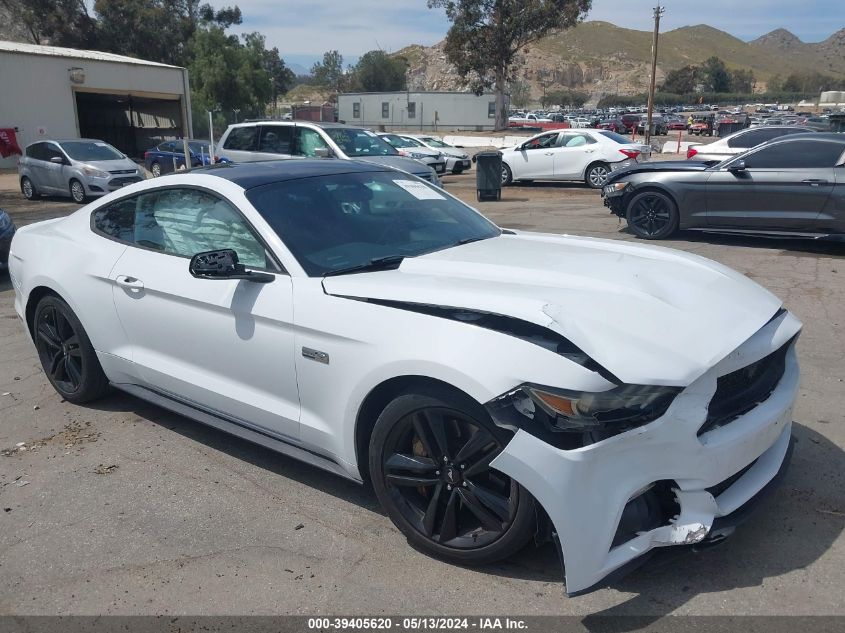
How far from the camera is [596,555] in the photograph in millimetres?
2547

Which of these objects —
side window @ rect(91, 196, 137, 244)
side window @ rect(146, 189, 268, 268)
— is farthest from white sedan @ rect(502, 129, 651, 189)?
side window @ rect(146, 189, 268, 268)

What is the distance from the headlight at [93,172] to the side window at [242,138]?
5.06 m

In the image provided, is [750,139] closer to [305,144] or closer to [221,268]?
[305,144]

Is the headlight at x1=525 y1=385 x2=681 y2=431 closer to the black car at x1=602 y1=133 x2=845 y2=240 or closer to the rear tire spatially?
the black car at x1=602 y1=133 x2=845 y2=240

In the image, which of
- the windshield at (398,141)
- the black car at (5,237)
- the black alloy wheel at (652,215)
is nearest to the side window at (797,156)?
the black alloy wheel at (652,215)

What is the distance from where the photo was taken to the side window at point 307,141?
13226mm

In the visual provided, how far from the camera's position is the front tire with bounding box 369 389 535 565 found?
2.79 metres

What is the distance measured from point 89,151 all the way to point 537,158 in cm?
1145

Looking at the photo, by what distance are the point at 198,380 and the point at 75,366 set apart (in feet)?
4.75

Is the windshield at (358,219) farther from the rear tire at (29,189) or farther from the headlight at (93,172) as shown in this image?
the rear tire at (29,189)

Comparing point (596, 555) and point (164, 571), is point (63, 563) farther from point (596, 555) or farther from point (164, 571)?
point (596, 555)

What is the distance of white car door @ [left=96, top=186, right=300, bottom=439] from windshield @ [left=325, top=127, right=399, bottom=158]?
9.08 meters

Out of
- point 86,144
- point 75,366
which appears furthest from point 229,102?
point 75,366

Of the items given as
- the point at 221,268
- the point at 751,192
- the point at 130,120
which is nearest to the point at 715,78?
the point at 130,120
